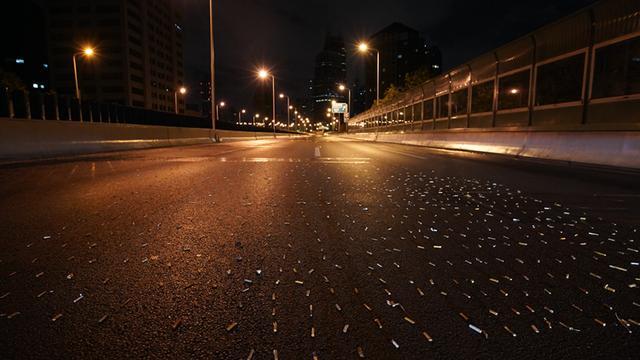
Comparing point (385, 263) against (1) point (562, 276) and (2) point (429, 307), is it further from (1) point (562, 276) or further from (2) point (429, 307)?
(1) point (562, 276)

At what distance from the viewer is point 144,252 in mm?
2713

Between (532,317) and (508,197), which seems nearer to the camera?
(532,317)

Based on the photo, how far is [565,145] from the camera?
10797 mm

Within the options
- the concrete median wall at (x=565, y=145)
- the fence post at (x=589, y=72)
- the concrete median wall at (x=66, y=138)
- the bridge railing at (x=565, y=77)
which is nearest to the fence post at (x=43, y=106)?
the concrete median wall at (x=66, y=138)

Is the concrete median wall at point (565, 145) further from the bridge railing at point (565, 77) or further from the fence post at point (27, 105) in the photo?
the fence post at point (27, 105)

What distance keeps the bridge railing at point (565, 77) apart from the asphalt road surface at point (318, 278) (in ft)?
25.6

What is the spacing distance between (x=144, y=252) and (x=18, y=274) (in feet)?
2.31

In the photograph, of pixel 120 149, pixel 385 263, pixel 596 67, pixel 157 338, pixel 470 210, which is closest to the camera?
pixel 157 338

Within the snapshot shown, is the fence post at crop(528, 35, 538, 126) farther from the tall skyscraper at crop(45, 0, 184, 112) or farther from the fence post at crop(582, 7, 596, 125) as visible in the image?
the tall skyscraper at crop(45, 0, 184, 112)

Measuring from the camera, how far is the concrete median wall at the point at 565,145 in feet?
29.2

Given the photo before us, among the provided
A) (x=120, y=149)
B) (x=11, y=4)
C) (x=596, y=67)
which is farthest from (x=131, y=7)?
(x=596, y=67)

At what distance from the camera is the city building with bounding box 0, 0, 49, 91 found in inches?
3681

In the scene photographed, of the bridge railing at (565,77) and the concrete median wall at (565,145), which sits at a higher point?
the bridge railing at (565,77)

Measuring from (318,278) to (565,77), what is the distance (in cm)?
1399
